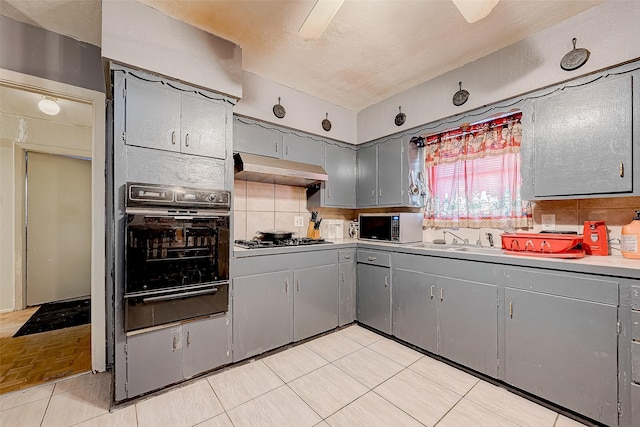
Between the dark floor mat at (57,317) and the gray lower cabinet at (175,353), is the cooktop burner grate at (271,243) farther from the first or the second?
the dark floor mat at (57,317)

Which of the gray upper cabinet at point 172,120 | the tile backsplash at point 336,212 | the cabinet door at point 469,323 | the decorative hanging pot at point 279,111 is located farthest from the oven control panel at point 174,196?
the cabinet door at point 469,323

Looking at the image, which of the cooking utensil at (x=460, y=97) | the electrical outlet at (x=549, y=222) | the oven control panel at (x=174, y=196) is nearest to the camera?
the oven control panel at (x=174, y=196)

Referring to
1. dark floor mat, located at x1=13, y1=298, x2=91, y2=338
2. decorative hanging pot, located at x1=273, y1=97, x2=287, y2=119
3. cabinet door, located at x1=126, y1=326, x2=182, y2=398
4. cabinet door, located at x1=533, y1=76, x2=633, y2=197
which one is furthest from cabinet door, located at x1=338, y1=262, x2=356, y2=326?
dark floor mat, located at x1=13, y1=298, x2=91, y2=338

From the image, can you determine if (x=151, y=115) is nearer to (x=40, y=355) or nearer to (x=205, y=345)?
(x=205, y=345)

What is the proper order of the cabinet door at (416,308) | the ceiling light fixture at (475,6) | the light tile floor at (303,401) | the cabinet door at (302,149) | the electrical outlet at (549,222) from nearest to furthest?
the ceiling light fixture at (475,6) → the light tile floor at (303,401) → the electrical outlet at (549,222) → the cabinet door at (416,308) → the cabinet door at (302,149)

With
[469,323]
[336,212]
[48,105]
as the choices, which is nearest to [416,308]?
[469,323]

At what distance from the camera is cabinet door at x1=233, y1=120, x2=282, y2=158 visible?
8.66 ft

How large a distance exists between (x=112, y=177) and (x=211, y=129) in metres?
0.76

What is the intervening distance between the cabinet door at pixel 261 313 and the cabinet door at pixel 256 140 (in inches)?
48.6

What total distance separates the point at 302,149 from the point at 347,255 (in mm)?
1305

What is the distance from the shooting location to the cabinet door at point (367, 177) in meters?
3.38

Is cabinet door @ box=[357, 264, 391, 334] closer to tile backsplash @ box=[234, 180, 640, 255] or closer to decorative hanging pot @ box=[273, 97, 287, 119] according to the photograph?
tile backsplash @ box=[234, 180, 640, 255]

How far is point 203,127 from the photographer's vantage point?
212 cm

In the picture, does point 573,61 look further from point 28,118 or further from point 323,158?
point 28,118
